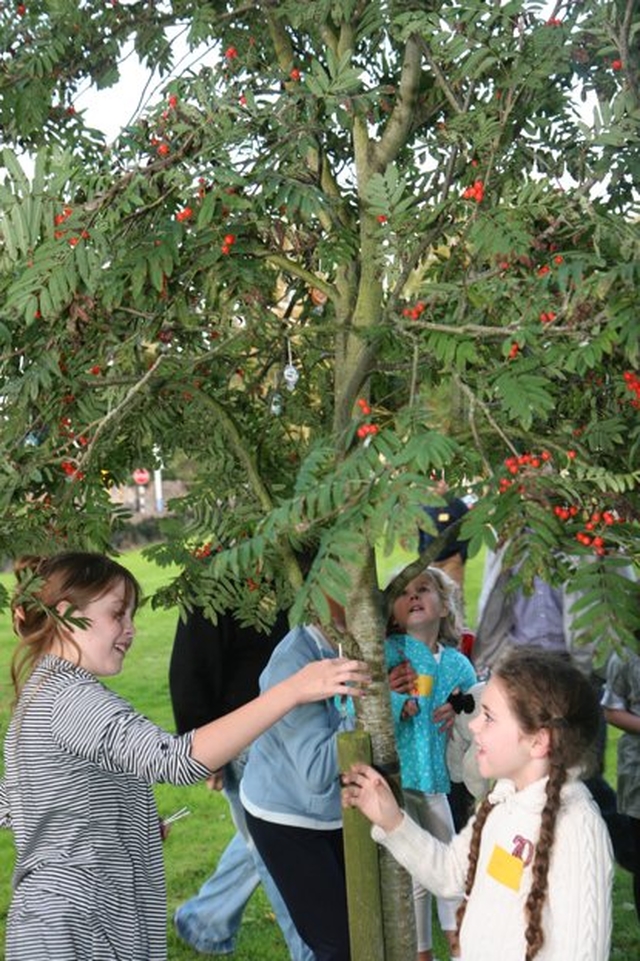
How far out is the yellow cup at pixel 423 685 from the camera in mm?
5172

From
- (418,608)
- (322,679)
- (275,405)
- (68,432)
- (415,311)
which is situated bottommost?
(322,679)

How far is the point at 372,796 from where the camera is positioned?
357 cm

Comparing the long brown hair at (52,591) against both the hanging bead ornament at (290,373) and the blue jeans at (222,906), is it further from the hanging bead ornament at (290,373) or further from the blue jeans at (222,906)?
the blue jeans at (222,906)

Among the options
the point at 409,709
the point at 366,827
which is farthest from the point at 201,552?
the point at 409,709

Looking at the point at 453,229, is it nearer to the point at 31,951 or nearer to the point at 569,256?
the point at 569,256

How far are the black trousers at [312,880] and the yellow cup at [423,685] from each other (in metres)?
0.71

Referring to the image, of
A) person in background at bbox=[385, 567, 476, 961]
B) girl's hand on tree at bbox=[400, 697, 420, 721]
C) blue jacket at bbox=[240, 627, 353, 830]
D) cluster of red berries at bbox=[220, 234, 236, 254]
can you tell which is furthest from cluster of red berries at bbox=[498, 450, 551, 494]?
girl's hand on tree at bbox=[400, 697, 420, 721]

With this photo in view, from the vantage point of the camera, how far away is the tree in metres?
3.01

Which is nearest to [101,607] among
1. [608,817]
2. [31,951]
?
[31,951]

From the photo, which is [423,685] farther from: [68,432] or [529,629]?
[68,432]

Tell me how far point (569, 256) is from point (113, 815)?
69.0 inches

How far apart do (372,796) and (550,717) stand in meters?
0.51

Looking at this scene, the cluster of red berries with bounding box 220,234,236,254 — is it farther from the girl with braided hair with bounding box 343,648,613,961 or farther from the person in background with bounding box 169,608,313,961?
the person in background with bounding box 169,608,313,961

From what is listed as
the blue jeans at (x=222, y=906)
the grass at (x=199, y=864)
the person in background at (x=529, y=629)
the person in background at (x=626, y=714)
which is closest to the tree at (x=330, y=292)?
the grass at (x=199, y=864)
